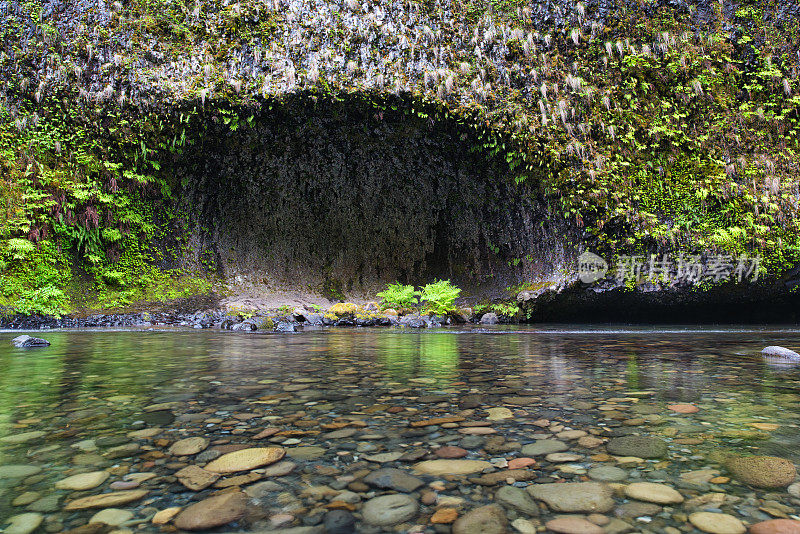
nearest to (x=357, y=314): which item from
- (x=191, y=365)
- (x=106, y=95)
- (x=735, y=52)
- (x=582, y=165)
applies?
(x=582, y=165)

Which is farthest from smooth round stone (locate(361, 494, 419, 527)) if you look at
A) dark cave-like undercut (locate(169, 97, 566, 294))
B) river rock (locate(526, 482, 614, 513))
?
dark cave-like undercut (locate(169, 97, 566, 294))

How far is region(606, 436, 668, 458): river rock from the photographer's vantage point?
1.30 m

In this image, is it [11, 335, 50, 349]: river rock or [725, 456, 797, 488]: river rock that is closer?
[725, 456, 797, 488]: river rock

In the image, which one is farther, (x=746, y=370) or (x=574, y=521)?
(x=746, y=370)

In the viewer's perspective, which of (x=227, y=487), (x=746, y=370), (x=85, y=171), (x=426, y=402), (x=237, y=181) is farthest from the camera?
(x=237, y=181)

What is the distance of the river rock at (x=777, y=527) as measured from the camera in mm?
836

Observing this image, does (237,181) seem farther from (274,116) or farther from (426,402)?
(426,402)

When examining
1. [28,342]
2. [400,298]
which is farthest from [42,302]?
[400,298]

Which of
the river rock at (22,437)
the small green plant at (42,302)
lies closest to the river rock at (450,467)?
the river rock at (22,437)

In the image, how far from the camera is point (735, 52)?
11.3m

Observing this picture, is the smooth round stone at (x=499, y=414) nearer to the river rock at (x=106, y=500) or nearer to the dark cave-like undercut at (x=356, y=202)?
the river rock at (x=106, y=500)

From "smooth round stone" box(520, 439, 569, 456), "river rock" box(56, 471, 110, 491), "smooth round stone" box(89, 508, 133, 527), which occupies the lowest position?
"smooth round stone" box(520, 439, 569, 456)

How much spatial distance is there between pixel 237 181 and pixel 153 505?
526 inches

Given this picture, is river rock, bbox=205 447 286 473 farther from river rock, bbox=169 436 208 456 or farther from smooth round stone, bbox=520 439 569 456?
smooth round stone, bbox=520 439 569 456
